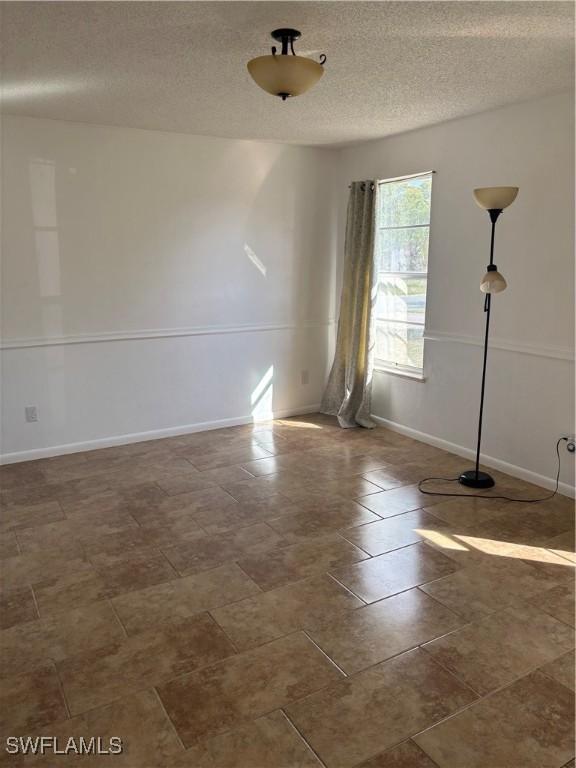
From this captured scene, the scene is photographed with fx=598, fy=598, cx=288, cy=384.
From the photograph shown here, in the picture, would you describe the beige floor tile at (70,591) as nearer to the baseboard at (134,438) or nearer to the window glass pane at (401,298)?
the baseboard at (134,438)

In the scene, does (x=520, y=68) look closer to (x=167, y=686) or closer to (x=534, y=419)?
(x=534, y=419)

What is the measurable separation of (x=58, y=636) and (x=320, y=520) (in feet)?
4.99

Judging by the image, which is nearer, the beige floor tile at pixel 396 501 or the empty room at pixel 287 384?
the empty room at pixel 287 384

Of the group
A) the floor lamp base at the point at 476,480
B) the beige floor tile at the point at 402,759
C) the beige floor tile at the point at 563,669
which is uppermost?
the floor lamp base at the point at 476,480

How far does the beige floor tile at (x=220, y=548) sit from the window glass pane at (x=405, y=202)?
2.73m

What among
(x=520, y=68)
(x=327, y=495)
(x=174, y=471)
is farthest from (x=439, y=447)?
(x=520, y=68)

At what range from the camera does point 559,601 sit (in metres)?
2.64

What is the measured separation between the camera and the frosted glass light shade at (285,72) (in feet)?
7.57

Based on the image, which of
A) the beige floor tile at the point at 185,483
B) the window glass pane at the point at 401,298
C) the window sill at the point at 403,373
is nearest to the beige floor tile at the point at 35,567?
the beige floor tile at the point at 185,483

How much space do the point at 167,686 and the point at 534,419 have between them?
2.81 m

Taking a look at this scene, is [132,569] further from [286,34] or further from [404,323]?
[404,323]

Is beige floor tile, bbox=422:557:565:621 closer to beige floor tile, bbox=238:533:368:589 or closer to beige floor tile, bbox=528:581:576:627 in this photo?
beige floor tile, bbox=528:581:576:627

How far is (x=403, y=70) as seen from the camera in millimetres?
2955

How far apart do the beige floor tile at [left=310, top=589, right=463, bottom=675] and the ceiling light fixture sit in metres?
2.20
